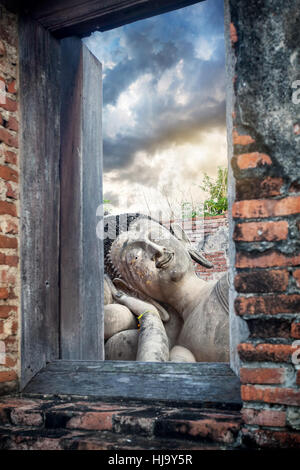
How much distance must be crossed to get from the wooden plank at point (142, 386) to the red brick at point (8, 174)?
979 millimetres

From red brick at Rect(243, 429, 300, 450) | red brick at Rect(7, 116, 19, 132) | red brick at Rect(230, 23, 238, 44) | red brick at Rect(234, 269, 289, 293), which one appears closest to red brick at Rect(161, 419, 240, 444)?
red brick at Rect(243, 429, 300, 450)

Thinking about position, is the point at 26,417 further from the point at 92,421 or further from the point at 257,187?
the point at 257,187

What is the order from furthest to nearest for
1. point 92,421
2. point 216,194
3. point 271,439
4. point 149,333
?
point 216,194 < point 149,333 < point 92,421 < point 271,439

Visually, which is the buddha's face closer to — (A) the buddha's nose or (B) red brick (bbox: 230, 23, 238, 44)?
(A) the buddha's nose

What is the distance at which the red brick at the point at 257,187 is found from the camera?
1432 millimetres

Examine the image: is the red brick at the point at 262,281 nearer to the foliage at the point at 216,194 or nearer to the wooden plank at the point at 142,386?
the wooden plank at the point at 142,386

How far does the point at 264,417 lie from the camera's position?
137 centimetres

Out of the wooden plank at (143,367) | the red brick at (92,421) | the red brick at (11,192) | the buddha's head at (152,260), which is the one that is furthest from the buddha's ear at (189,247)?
the red brick at (92,421)

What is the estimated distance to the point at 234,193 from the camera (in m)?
1.54

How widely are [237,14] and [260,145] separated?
51 cm

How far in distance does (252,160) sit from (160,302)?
238 centimetres

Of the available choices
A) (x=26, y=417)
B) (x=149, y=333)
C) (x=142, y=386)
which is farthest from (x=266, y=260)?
(x=149, y=333)

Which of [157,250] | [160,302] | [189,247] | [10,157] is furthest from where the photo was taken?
[189,247]

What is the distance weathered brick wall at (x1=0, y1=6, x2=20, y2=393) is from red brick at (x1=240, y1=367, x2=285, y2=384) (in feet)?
3.71
